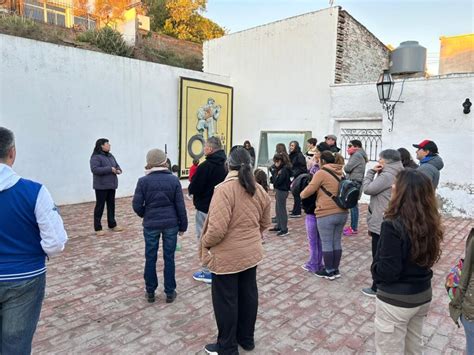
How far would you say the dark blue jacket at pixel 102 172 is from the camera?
6.16 meters

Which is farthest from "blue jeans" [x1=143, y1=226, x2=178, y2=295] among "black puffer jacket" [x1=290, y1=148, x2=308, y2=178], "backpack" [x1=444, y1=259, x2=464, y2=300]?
"black puffer jacket" [x1=290, y1=148, x2=308, y2=178]

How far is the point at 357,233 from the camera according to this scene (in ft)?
22.5

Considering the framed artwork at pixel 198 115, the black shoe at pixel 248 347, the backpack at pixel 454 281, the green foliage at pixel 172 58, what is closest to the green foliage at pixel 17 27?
the green foliage at pixel 172 58

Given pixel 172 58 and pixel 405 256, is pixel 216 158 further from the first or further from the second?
pixel 172 58

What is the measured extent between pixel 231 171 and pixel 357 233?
4.81 meters

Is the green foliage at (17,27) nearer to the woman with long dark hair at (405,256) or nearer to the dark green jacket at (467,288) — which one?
the woman with long dark hair at (405,256)

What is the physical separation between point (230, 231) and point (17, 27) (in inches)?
574

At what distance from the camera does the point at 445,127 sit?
830 cm

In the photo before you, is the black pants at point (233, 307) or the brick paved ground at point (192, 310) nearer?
the black pants at point (233, 307)

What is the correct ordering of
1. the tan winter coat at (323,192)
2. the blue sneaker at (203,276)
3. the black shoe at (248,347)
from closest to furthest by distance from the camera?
the black shoe at (248,347), the tan winter coat at (323,192), the blue sneaker at (203,276)

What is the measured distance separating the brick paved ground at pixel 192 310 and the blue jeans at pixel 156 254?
0.71 ft

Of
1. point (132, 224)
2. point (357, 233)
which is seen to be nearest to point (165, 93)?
point (132, 224)

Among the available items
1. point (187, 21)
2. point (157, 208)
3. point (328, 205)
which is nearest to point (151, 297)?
point (157, 208)

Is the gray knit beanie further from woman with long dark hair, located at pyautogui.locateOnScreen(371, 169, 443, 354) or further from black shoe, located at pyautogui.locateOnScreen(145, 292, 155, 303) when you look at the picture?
woman with long dark hair, located at pyautogui.locateOnScreen(371, 169, 443, 354)
